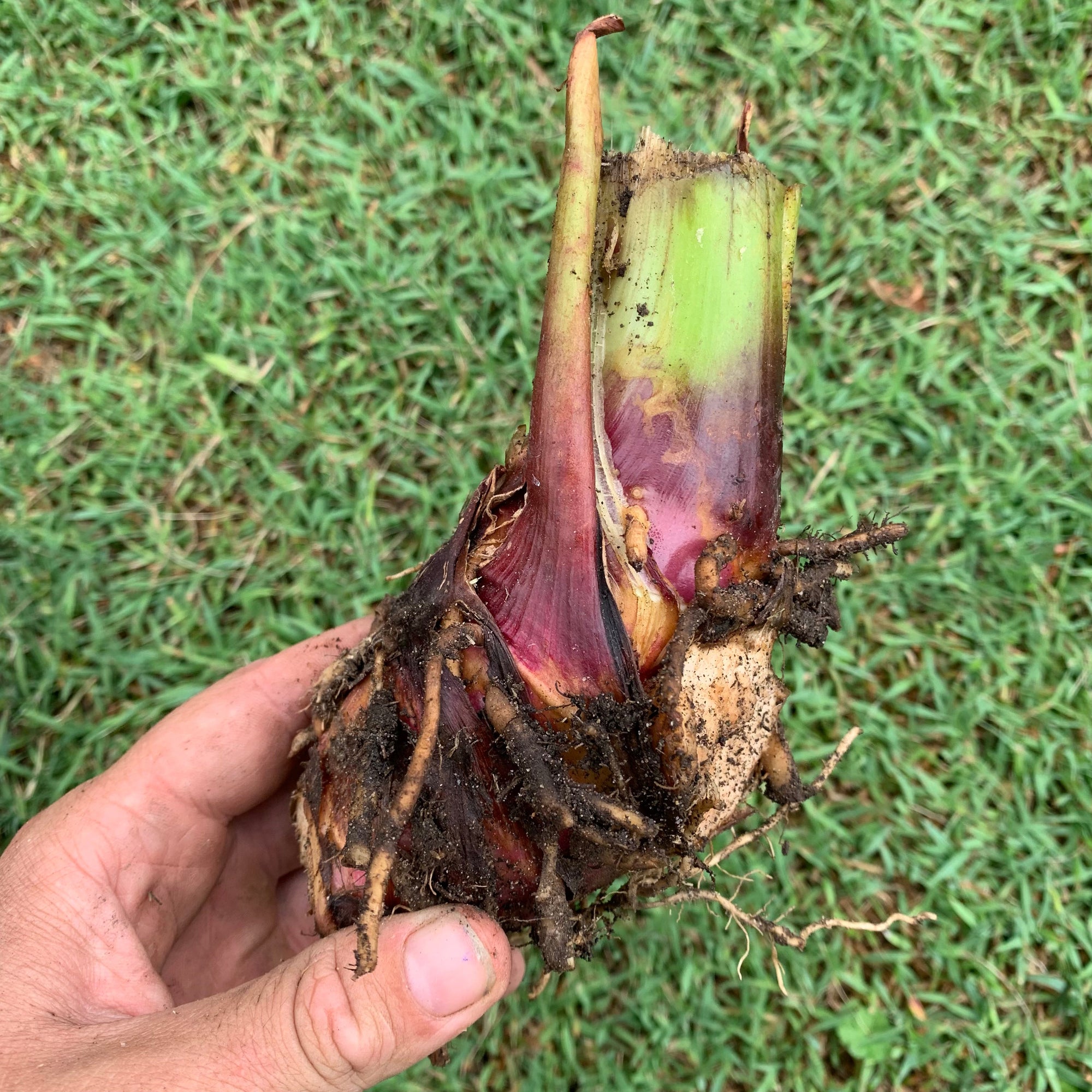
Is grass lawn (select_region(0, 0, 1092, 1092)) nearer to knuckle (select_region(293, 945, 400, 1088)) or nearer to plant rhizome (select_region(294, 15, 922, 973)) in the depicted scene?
plant rhizome (select_region(294, 15, 922, 973))

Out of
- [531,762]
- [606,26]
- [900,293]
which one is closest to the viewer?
[531,762]

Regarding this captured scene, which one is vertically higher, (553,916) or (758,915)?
(553,916)

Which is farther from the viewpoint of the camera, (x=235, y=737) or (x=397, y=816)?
(x=235, y=737)

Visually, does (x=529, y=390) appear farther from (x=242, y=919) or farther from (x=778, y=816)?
(x=242, y=919)

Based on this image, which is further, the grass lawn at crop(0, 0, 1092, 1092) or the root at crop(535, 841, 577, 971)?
the grass lawn at crop(0, 0, 1092, 1092)

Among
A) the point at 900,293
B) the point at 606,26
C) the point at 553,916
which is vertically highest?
the point at 606,26

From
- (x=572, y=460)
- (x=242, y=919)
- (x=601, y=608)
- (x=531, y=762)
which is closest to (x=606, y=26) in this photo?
(x=572, y=460)

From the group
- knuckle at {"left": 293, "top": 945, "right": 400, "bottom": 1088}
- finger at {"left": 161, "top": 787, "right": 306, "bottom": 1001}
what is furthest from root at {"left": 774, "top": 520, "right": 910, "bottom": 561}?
finger at {"left": 161, "top": 787, "right": 306, "bottom": 1001}

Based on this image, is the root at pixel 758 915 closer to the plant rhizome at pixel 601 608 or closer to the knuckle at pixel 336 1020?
the plant rhizome at pixel 601 608
